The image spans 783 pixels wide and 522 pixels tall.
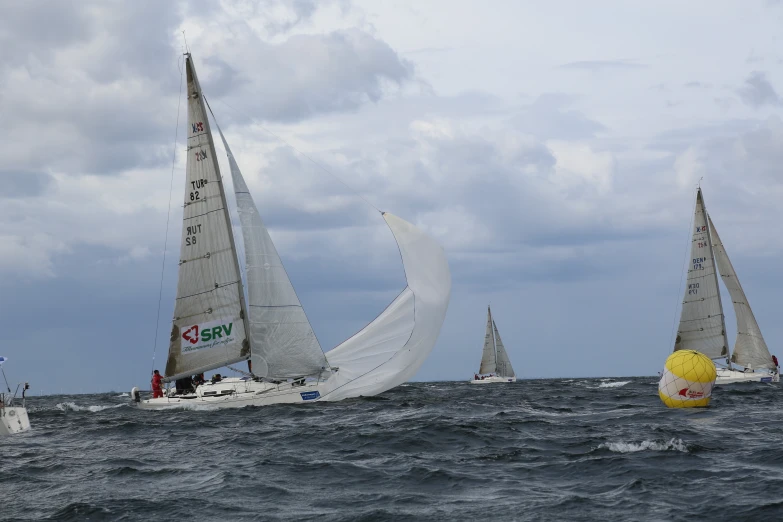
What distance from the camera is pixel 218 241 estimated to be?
3419cm

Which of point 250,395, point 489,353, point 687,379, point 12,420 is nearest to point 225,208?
point 250,395

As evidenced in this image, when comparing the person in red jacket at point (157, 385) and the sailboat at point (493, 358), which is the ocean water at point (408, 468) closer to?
the person in red jacket at point (157, 385)

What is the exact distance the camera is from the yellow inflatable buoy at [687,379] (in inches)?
1040

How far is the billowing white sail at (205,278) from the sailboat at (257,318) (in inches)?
1.6

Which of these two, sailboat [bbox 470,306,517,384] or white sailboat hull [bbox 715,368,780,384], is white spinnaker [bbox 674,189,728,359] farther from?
sailboat [bbox 470,306,517,384]

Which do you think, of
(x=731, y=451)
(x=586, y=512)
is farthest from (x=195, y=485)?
(x=731, y=451)

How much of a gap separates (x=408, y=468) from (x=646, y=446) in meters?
5.52

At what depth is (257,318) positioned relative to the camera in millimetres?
33281

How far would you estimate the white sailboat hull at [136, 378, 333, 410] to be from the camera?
3209cm

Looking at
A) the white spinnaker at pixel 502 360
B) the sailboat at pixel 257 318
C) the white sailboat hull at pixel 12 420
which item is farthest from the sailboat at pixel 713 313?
the white spinnaker at pixel 502 360

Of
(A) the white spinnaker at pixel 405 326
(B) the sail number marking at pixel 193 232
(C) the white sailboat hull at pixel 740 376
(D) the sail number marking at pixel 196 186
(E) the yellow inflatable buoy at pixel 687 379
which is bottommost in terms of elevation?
(C) the white sailboat hull at pixel 740 376

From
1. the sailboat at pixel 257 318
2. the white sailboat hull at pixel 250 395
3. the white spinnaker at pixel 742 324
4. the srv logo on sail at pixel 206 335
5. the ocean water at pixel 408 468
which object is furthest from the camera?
the white spinnaker at pixel 742 324

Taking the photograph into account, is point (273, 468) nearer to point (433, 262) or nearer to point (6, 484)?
point (6, 484)

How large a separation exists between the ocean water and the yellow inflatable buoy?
0.81m
